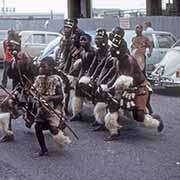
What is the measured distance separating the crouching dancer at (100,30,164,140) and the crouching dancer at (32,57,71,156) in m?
1.01

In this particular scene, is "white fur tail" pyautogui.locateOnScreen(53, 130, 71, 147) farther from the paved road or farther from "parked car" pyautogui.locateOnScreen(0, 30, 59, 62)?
"parked car" pyautogui.locateOnScreen(0, 30, 59, 62)

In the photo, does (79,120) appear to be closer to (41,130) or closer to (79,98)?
(79,98)

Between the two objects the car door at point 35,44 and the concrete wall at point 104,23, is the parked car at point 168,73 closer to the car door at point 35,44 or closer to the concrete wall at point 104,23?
the car door at point 35,44

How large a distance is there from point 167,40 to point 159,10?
23099mm

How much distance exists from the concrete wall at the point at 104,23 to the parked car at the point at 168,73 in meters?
12.6

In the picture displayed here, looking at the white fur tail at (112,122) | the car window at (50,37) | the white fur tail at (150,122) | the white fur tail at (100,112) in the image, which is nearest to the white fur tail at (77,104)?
the white fur tail at (100,112)

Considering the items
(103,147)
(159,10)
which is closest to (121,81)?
(103,147)

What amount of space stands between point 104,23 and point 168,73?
1843cm

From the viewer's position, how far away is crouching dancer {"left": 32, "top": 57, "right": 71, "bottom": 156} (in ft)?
28.7

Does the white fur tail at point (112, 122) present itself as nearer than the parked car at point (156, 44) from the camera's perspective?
Yes

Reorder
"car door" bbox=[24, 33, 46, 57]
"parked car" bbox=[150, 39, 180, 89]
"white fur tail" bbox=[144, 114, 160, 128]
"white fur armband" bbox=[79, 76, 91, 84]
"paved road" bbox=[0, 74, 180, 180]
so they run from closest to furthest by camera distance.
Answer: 1. "paved road" bbox=[0, 74, 180, 180]
2. "white fur tail" bbox=[144, 114, 160, 128]
3. "white fur armband" bbox=[79, 76, 91, 84]
4. "parked car" bbox=[150, 39, 180, 89]
5. "car door" bbox=[24, 33, 46, 57]

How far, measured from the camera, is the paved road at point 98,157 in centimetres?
772

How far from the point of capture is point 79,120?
460 inches

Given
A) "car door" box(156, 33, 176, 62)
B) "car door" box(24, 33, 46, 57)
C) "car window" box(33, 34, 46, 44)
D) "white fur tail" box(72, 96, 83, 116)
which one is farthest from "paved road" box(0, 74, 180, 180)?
"car window" box(33, 34, 46, 44)
